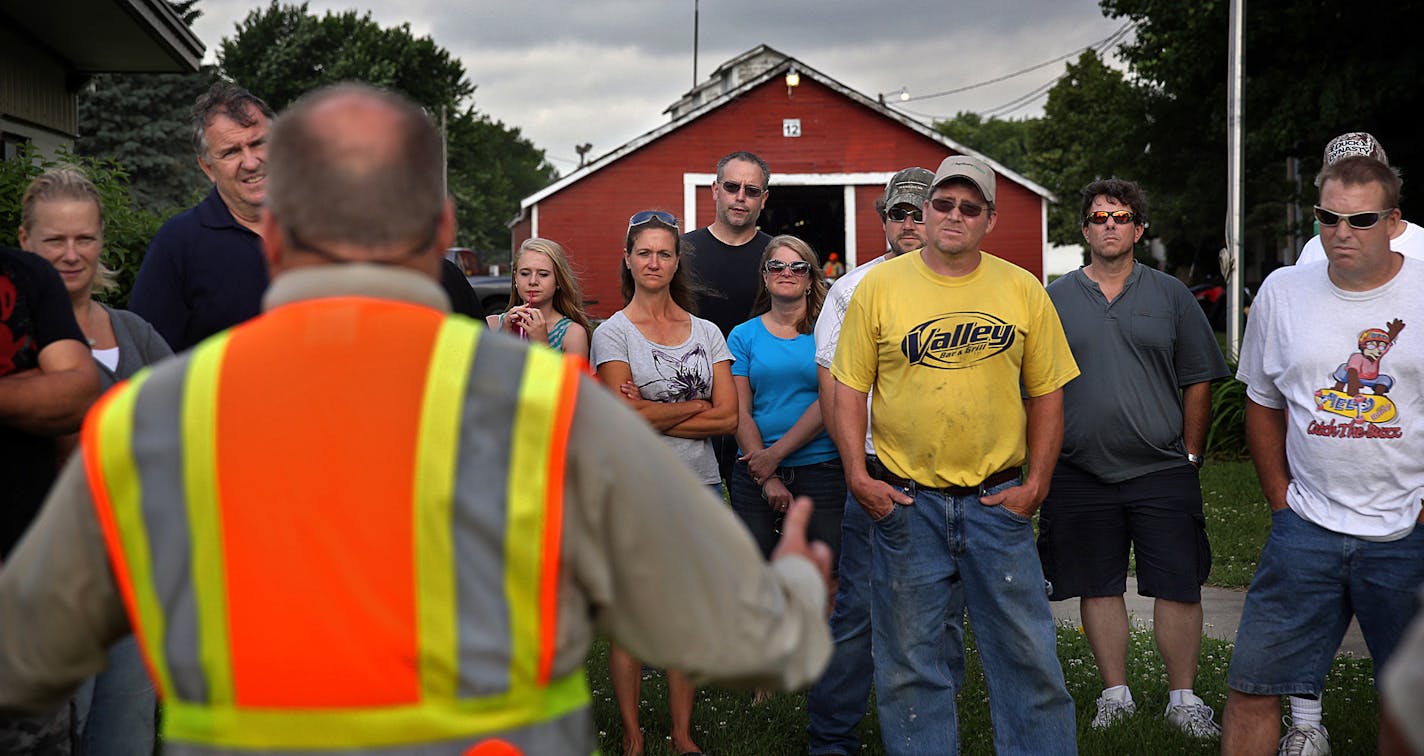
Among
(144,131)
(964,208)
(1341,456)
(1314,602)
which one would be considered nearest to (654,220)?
(964,208)

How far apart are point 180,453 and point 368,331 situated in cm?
29

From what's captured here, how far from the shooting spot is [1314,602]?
14.7 ft

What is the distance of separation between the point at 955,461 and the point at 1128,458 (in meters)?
1.60

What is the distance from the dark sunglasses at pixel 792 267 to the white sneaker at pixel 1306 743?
2783 millimetres

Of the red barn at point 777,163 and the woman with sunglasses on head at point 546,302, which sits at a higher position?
the red barn at point 777,163

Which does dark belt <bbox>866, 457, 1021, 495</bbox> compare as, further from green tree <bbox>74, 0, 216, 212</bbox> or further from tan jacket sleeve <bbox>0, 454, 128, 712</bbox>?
green tree <bbox>74, 0, 216, 212</bbox>

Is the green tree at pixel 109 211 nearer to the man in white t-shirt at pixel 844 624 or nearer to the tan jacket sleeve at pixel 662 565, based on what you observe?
the man in white t-shirt at pixel 844 624

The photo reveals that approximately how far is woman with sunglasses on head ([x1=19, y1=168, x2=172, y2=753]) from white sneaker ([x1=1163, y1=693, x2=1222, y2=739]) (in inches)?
162

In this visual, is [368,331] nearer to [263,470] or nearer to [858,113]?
[263,470]

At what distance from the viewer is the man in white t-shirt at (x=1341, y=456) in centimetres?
434

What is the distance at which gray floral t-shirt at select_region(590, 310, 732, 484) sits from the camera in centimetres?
575

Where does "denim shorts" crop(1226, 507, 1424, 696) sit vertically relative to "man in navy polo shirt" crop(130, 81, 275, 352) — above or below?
below

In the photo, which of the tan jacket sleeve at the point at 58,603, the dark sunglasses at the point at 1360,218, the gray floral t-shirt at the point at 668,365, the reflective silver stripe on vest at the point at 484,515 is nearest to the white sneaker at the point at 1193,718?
the gray floral t-shirt at the point at 668,365

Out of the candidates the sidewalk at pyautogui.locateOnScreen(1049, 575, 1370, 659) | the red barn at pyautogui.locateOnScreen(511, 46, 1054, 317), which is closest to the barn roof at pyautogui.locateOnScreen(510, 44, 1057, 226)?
the red barn at pyautogui.locateOnScreen(511, 46, 1054, 317)
